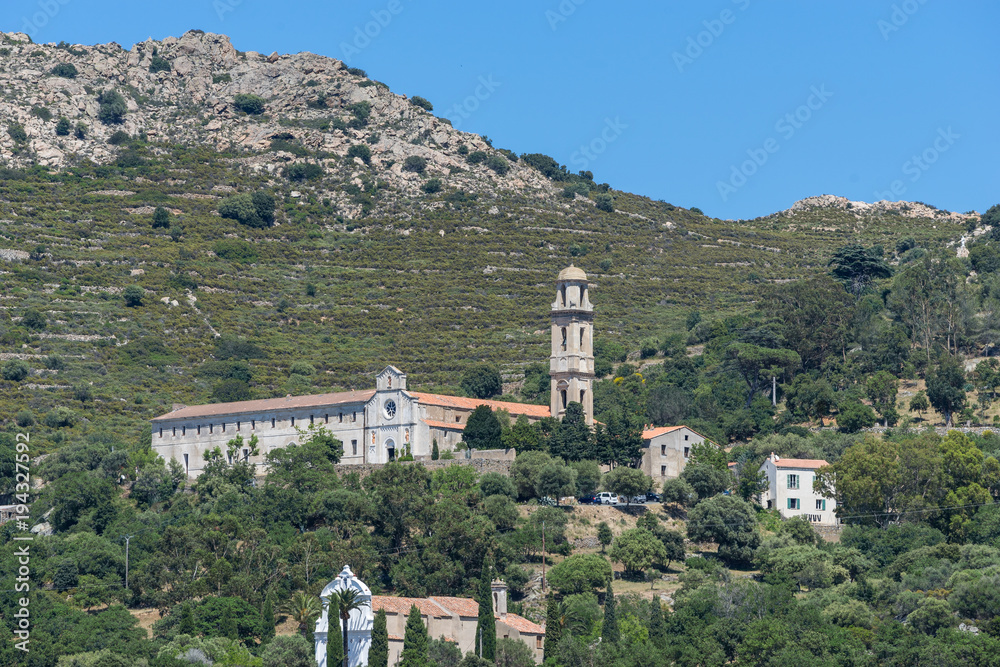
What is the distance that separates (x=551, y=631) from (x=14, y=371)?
60.1 metres

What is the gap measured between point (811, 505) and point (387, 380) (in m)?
24.9

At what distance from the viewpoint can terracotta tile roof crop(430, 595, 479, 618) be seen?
64.4 meters

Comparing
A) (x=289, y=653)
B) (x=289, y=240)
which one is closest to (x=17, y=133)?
(x=289, y=240)

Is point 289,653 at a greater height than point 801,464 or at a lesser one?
lesser

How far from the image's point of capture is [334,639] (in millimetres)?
61219

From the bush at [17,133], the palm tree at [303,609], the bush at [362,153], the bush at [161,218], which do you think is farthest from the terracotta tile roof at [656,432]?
the bush at [17,133]

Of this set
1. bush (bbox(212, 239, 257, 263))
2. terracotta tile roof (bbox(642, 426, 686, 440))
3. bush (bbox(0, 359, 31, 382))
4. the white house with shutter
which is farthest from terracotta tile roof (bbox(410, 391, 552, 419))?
bush (bbox(212, 239, 257, 263))

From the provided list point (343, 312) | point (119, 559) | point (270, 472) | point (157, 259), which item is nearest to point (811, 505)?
point (270, 472)

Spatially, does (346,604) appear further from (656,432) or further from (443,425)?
(656,432)

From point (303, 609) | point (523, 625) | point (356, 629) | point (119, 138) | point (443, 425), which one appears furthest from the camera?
point (119, 138)

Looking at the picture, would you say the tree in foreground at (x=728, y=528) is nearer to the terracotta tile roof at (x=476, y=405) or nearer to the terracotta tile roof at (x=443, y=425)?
the terracotta tile roof at (x=443, y=425)

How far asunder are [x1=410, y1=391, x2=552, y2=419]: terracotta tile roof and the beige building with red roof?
22521 millimetres

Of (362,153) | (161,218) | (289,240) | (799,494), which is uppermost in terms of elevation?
(362,153)

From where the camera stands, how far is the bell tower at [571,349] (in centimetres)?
9044
